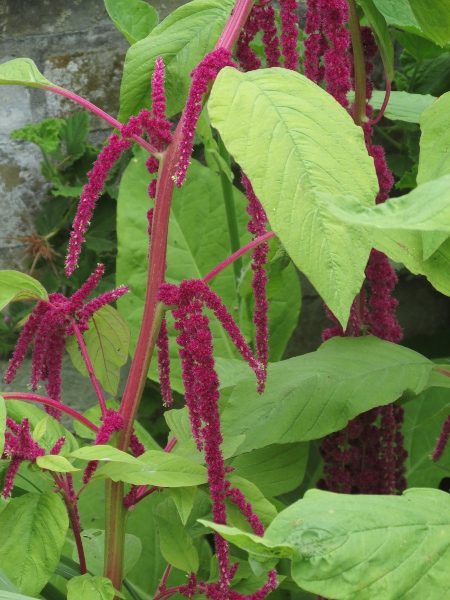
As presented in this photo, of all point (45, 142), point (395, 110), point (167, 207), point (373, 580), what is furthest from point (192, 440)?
point (45, 142)

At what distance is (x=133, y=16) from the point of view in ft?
3.57

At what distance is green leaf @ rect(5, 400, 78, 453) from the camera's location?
0.74 m

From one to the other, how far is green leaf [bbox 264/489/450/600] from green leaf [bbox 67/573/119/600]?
241 mm

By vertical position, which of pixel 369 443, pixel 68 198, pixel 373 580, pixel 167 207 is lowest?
pixel 369 443

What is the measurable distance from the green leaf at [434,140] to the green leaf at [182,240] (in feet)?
2.38

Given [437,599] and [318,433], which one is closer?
[437,599]

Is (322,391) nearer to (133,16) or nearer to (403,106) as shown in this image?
(403,106)

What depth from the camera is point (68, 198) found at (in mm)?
1521

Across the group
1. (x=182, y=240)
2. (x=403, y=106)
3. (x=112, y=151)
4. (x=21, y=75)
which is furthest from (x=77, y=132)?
(x=112, y=151)

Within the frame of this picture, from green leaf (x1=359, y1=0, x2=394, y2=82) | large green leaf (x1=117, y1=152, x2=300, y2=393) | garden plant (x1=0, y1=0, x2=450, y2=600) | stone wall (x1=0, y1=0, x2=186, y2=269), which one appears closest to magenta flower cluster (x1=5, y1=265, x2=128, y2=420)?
garden plant (x1=0, y1=0, x2=450, y2=600)

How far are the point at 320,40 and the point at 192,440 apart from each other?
0.40 m

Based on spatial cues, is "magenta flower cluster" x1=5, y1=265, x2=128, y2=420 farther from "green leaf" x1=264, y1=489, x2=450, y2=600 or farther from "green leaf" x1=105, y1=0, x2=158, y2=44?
"green leaf" x1=105, y1=0, x2=158, y2=44

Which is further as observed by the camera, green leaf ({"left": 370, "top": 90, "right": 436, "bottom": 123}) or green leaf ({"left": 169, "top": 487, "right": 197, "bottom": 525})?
green leaf ({"left": 370, "top": 90, "right": 436, "bottom": 123})

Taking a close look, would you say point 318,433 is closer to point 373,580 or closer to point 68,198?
point 373,580
